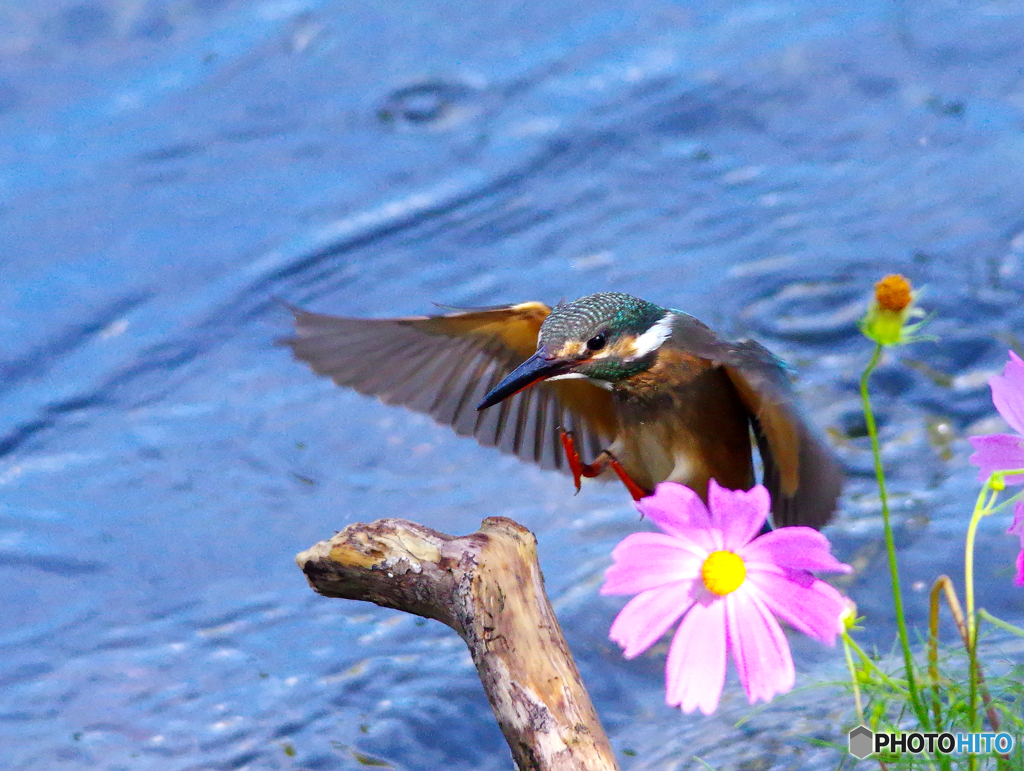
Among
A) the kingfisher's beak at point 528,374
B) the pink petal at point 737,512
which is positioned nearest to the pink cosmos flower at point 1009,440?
the pink petal at point 737,512

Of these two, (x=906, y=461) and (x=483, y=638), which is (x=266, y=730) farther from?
(x=906, y=461)

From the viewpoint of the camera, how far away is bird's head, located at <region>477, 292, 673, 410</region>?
2.76 m

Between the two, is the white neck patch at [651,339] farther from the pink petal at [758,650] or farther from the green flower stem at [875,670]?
the pink petal at [758,650]

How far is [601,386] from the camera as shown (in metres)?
3.39

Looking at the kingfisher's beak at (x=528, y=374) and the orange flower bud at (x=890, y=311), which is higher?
the kingfisher's beak at (x=528, y=374)

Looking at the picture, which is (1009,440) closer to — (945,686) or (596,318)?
(945,686)

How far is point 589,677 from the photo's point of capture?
4027 mm

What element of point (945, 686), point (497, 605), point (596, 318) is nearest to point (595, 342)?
point (596, 318)

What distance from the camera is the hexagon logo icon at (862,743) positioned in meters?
2.11

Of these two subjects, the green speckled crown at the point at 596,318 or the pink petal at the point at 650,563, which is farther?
the green speckled crown at the point at 596,318

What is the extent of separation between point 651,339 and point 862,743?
3.96 feet

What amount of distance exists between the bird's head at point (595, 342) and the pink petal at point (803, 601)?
0.99 meters

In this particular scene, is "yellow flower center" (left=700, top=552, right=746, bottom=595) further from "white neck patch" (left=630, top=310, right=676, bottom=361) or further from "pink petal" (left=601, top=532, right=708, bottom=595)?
"white neck patch" (left=630, top=310, right=676, bottom=361)

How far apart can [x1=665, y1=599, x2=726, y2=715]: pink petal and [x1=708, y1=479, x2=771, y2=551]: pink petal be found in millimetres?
124
